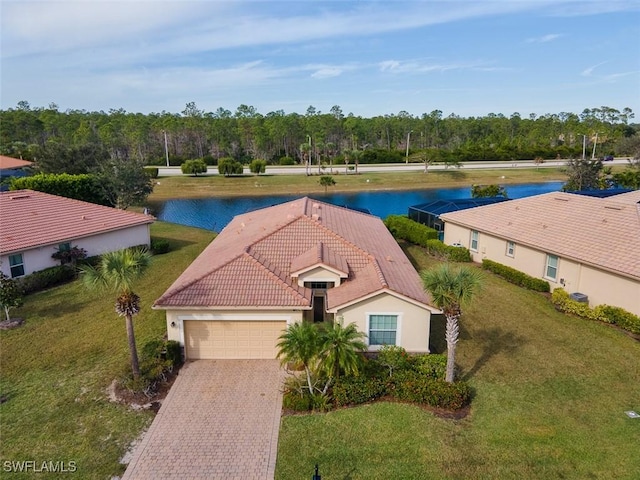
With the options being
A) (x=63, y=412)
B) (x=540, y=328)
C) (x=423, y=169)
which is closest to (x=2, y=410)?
(x=63, y=412)

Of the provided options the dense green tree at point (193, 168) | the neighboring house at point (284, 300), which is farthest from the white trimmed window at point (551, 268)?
the dense green tree at point (193, 168)

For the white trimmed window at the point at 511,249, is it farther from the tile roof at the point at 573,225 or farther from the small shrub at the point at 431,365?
the small shrub at the point at 431,365

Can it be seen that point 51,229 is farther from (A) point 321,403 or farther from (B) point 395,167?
(B) point 395,167

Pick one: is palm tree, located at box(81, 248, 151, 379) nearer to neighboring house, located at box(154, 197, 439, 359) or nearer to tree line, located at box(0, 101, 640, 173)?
neighboring house, located at box(154, 197, 439, 359)

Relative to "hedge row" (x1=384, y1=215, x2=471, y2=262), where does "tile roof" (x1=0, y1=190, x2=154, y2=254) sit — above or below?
above

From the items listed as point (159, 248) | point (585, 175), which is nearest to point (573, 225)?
point (159, 248)

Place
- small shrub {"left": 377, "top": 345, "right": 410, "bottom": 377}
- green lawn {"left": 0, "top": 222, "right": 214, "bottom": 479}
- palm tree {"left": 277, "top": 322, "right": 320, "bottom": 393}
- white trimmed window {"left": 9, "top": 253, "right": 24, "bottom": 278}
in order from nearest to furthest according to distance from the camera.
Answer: green lawn {"left": 0, "top": 222, "right": 214, "bottom": 479}
palm tree {"left": 277, "top": 322, "right": 320, "bottom": 393}
small shrub {"left": 377, "top": 345, "right": 410, "bottom": 377}
white trimmed window {"left": 9, "top": 253, "right": 24, "bottom": 278}

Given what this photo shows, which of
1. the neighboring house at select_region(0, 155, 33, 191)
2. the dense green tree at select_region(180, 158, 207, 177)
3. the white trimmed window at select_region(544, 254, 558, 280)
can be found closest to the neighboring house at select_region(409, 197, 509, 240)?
the white trimmed window at select_region(544, 254, 558, 280)
